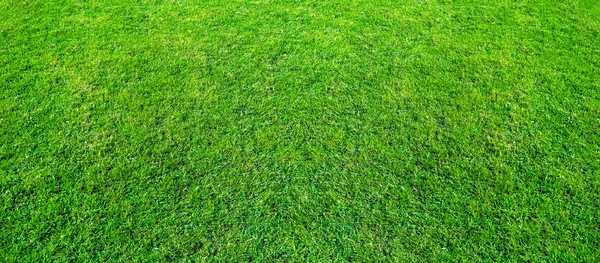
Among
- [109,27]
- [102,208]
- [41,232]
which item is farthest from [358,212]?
[109,27]

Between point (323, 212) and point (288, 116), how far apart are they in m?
0.98

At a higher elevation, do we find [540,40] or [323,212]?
[540,40]

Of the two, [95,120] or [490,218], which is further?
Result: [95,120]

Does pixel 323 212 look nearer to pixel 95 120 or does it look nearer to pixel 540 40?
pixel 95 120

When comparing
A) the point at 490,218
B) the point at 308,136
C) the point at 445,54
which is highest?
the point at 445,54

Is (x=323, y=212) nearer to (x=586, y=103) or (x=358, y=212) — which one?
(x=358, y=212)

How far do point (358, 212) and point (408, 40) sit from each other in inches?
82.5

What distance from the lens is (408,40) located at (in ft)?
15.7

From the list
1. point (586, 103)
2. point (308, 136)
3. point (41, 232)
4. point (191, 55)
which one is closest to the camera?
point (41, 232)

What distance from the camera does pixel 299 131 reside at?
3965 millimetres

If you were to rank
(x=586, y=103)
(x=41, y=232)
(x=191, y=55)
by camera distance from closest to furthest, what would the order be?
(x=41, y=232), (x=586, y=103), (x=191, y=55)

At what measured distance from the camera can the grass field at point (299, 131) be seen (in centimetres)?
332

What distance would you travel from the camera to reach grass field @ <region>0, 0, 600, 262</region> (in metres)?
3.32

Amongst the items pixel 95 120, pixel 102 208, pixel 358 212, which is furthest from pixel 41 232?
pixel 358 212
